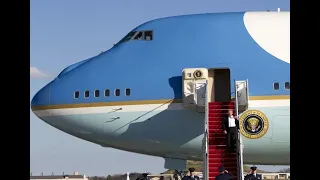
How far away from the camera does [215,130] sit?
54.9 feet

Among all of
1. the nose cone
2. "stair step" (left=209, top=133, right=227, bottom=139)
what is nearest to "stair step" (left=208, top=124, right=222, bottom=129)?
"stair step" (left=209, top=133, right=227, bottom=139)

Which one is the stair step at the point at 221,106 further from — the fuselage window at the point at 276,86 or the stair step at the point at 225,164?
the stair step at the point at 225,164

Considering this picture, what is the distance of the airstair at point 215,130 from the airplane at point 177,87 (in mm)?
153

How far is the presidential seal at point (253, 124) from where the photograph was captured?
17.5m

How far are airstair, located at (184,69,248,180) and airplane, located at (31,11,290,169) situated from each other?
15 cm

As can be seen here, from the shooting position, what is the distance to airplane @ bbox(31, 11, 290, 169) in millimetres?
17734

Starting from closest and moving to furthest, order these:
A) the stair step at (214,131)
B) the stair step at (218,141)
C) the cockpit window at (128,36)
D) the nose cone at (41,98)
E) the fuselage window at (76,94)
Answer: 1. the stair step at (218,141)
2. the stair step at (214,131)
3. the fuselage window at (76,94)
4. the nose cone at (41,98)
5. the cockpit window at (128,36)

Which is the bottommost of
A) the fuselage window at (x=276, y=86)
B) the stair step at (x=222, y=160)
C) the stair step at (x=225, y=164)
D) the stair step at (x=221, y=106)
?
the stair step at (x=225, y=164)

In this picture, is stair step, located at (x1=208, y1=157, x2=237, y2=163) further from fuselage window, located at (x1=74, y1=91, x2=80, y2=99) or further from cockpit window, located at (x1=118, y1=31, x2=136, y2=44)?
cockpit window, located at (x1=118, y1=31, x2=136, y2=44)

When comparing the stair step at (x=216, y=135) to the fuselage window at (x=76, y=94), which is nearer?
the stair step at (x=216, y=135)

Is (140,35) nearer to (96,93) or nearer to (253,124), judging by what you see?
(96,93)

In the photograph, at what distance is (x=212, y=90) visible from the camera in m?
18.6

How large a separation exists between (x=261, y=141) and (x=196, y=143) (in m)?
2.03

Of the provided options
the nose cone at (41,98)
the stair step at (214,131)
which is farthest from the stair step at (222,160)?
the nose cone at (41,98)
